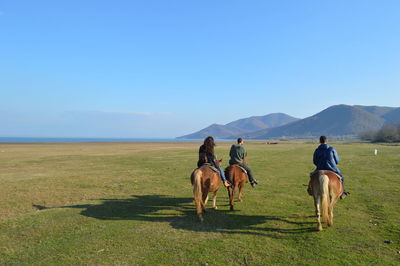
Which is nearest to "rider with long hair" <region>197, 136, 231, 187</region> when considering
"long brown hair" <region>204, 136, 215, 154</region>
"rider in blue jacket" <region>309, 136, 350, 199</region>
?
"long brown hair" <region>204, 136, 215, 154</region>

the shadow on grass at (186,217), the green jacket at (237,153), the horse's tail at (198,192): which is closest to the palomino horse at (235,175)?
the green jacket at (237,153)

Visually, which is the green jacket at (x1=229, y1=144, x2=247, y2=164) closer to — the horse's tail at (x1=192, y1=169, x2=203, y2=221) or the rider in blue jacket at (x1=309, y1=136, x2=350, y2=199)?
the horse's tail at (x1=192, y1=169, x2=203, y2=221)

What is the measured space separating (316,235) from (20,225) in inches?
397

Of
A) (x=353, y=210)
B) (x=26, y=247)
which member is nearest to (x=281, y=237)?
(x=353, y=210)

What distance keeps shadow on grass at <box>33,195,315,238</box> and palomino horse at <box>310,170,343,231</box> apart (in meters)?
0.65

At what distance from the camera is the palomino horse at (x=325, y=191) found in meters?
7.52

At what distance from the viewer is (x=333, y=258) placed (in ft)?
19.6

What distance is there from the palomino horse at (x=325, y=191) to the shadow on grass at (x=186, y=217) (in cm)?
65

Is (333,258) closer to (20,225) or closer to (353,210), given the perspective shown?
(353,210)

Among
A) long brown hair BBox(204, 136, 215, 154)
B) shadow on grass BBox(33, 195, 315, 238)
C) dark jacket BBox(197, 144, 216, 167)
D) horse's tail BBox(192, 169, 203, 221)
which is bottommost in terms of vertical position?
shadow on grass BBox(33, 195, 315, 238)

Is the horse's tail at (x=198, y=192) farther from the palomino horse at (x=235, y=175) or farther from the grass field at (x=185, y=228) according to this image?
the palomino horse at (x=235, y=175)

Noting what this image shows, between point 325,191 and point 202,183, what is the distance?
4.14 m

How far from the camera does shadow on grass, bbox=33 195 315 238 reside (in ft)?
26.2

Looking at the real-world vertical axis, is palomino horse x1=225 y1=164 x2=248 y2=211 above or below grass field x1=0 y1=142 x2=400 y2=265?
above
